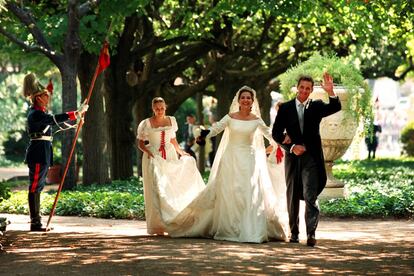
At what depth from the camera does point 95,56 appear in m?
23.0

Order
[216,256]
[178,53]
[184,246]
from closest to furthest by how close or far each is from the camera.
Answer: [216,256]
[184,246]
[178,53]

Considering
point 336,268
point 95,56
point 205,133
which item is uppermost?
point 95,56

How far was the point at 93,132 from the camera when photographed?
23062 millimetres

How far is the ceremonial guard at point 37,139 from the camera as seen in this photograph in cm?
1411

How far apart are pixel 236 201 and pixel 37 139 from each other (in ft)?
9.40

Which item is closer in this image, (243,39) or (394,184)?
(394,184)

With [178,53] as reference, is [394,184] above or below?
below

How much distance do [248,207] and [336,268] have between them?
2.93m

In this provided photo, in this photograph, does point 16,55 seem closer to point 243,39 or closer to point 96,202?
point 96,202

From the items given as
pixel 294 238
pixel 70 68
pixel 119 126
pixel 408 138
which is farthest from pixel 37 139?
pixel 408 138

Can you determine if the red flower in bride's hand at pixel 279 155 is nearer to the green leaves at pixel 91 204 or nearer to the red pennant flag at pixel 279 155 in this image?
the red pennant flag at pixel 279 155

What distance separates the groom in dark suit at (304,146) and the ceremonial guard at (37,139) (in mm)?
3139

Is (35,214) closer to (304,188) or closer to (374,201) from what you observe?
(304,188)

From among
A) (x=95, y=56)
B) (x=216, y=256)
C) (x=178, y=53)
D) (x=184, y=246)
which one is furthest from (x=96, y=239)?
(x=178, y=53)
